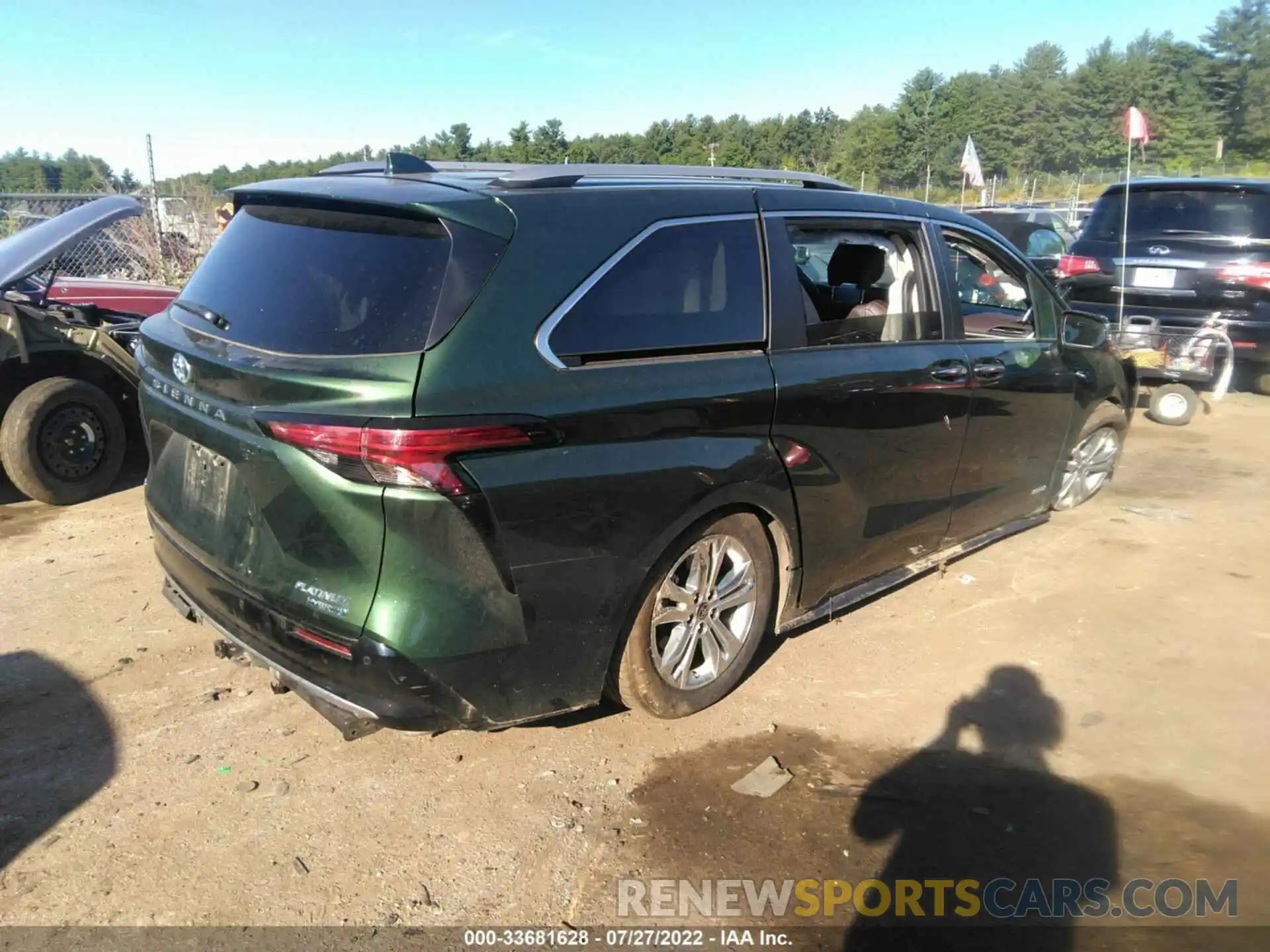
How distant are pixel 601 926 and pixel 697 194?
2.41 meters

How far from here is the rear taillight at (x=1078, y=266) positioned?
907 centimetres

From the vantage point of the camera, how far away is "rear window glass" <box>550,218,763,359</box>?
2928mm

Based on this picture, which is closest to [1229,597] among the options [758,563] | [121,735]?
Result: [758,563]

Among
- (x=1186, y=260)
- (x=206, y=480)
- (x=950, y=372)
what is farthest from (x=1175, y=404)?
(x=206, y=480)

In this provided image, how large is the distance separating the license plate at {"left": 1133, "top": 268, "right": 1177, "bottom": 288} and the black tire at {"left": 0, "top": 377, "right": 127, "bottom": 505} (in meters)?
8.70

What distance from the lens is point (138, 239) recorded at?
12.2 m

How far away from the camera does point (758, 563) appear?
358 centimetres

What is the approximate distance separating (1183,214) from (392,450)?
8.82 metres

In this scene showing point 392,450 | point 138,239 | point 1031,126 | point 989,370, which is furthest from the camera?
point 1031,126

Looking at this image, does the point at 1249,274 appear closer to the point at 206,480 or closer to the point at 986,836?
the point at 986,836

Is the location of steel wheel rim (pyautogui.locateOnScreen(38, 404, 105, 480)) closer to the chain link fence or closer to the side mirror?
the chain link fence

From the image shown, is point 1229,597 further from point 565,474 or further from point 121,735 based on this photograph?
point 121,735

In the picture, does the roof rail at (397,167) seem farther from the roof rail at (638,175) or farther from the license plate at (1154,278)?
the license plate at (1154,278)

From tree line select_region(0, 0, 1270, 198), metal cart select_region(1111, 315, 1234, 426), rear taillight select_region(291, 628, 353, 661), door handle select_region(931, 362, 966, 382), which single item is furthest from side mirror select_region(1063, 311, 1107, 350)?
tree line select_region(0, 0, 1270, 198)
